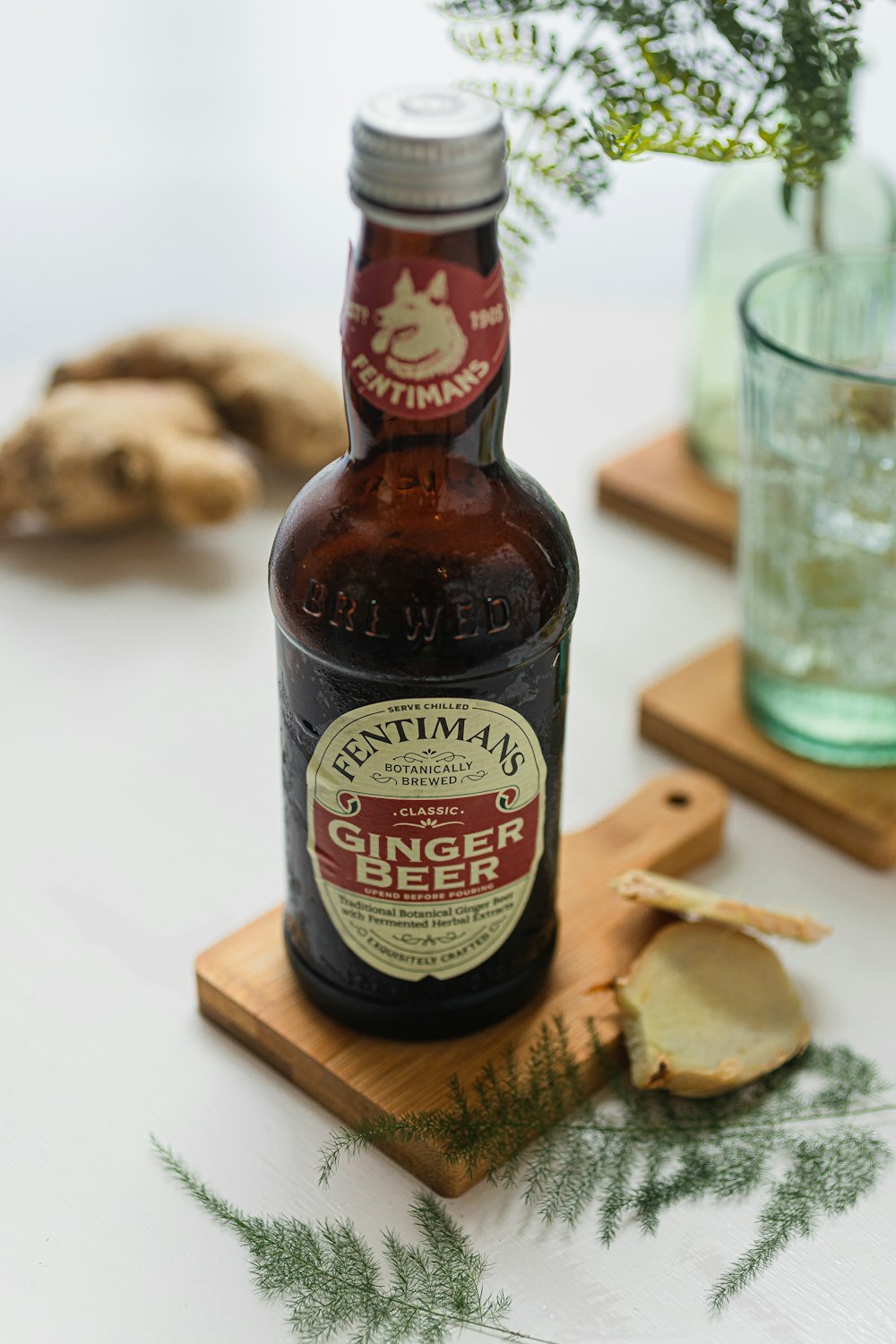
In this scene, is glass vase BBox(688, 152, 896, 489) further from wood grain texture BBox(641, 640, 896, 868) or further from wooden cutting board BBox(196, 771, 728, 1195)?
wooden cutting board BBox(196, 771, 728, 1195)

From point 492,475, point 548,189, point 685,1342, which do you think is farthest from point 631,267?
point 685,1342

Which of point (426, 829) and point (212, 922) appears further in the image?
point (212, 922)

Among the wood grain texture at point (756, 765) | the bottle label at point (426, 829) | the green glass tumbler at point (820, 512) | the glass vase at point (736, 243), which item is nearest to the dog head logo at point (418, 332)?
the bottle label at point (426, 829)

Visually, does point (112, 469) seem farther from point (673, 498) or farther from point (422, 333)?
point (422, 333)

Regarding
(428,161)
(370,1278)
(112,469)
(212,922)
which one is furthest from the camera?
(112,469)

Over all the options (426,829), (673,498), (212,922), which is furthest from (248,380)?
(426,829)

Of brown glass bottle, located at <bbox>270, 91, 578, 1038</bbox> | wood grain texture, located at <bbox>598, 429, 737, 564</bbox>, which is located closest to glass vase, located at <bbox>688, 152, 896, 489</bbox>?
wood grain texture, located at <bbox>598, 429, 737, 564</bbox>

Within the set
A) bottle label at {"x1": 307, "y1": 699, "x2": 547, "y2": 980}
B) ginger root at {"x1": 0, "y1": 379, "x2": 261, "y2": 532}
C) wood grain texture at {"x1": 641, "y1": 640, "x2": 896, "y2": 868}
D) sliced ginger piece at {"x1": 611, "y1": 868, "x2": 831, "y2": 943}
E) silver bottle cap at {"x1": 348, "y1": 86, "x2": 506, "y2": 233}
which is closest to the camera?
silver bottle cap at {"x1": 348, "y1": 86, "x2": 506, "y2": 233}
